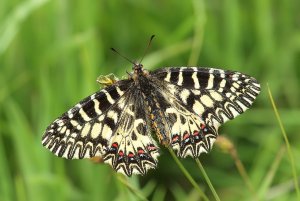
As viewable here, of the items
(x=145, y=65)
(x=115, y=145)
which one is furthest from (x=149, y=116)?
(x=145, y=65)

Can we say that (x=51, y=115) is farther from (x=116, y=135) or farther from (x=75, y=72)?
(x=116, y=135)

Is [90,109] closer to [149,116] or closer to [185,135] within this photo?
[149,116]

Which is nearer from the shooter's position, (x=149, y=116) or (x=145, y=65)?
(x=149, y=116)

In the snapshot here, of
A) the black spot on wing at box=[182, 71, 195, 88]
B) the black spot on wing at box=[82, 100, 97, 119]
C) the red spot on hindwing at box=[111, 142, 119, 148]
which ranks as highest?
the black spot on wing at box=[82, 100, 97, 119]

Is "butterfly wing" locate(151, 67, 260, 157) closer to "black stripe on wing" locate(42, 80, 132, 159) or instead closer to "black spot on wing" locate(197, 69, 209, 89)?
"black spot on wing" locate(197, 69, 209, 89)

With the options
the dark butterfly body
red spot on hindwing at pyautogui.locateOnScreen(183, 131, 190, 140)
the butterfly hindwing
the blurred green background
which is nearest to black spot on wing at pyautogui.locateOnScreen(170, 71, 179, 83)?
the dark butterfly body

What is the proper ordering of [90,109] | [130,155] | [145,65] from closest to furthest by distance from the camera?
[130,155], [90,109], [145,65]
